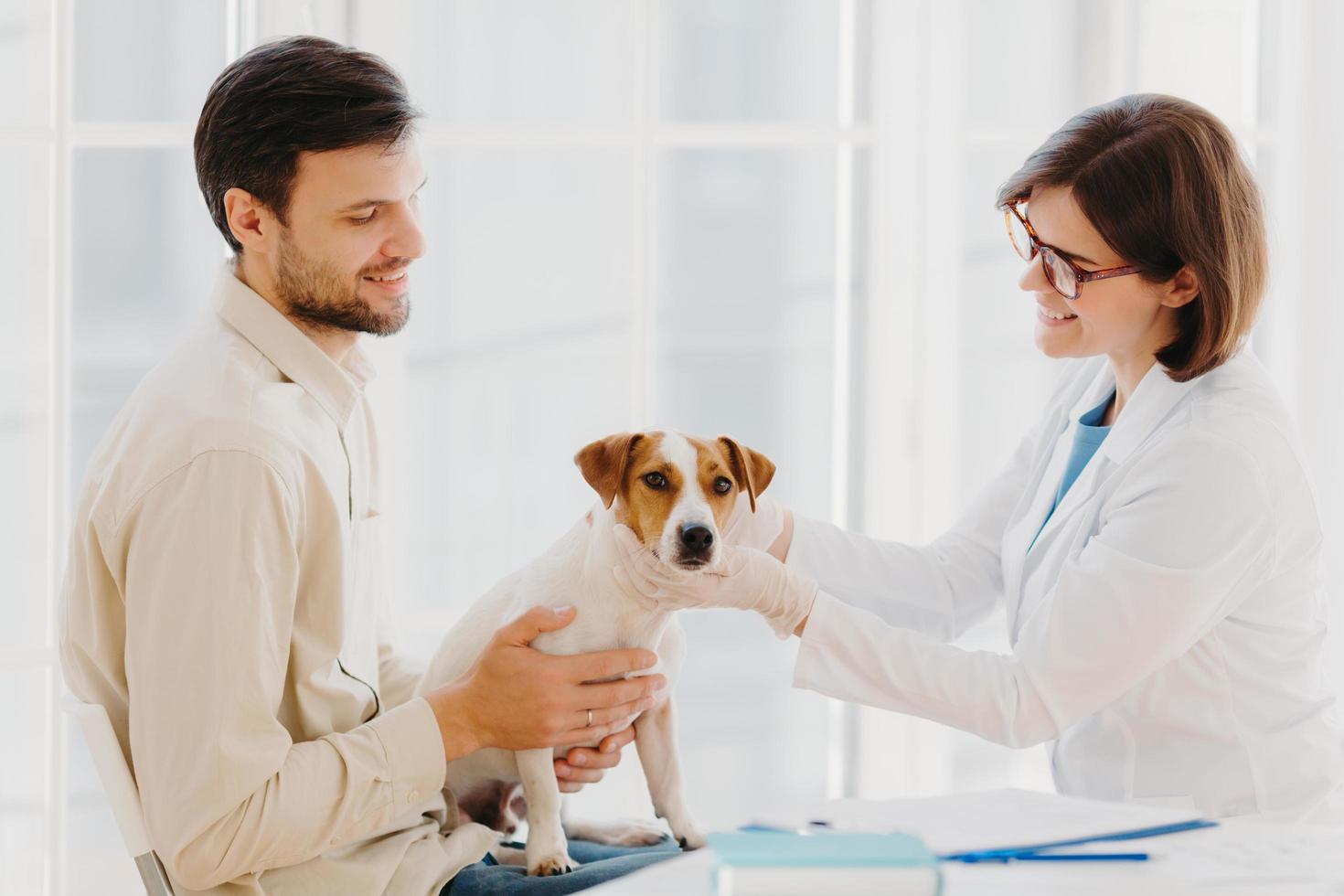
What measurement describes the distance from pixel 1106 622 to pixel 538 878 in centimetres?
80

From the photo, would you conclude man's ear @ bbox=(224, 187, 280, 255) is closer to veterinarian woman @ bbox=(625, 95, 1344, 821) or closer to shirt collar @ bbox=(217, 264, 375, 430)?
shirt collar @ bbox=(217, 264, 375, 430)

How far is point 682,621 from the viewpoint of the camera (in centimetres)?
252

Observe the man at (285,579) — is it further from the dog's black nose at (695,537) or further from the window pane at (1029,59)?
the window pane at (1029,59)

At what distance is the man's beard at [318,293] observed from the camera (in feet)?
Answer: 4.74

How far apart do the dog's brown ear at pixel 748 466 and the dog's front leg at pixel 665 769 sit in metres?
0.34

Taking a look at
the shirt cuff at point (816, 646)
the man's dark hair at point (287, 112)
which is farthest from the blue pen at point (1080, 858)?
the man's dark hair at point (287, 112)

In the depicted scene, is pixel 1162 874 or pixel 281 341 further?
pixel 281 341

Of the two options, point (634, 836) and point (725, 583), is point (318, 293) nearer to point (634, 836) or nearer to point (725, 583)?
point (725, 583)

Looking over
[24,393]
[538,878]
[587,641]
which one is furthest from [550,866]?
[24,393]

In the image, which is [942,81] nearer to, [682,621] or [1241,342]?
[1241,342]

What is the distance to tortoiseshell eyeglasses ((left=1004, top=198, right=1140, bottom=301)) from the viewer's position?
5.31 ft

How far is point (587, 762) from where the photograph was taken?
5.47 ft

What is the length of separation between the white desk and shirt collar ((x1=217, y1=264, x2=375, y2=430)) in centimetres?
73

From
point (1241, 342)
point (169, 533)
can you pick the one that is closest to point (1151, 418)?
point (1241, 342)
